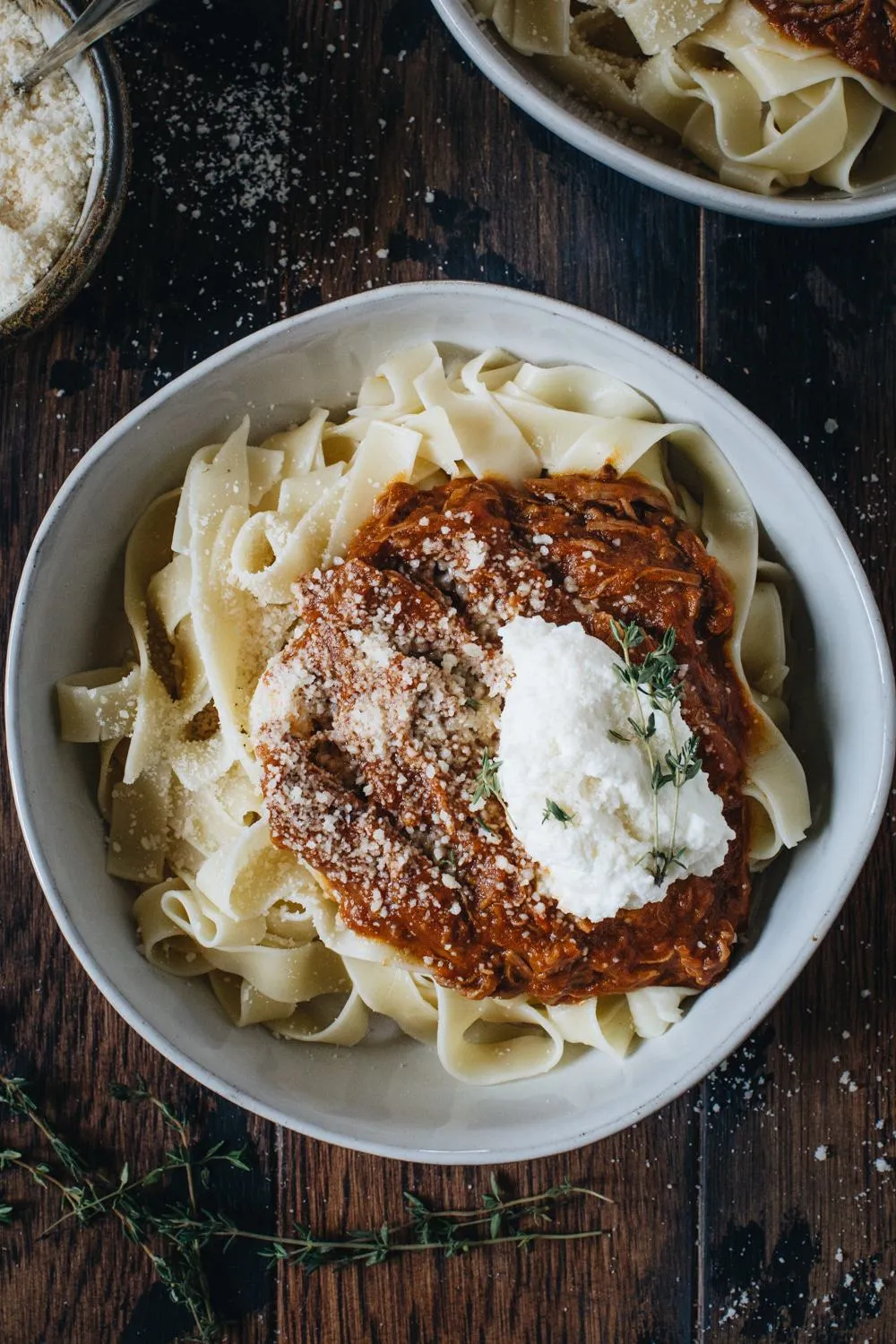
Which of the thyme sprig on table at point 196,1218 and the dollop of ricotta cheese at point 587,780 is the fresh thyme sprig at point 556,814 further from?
the thyme sprig on table at point 196,1218

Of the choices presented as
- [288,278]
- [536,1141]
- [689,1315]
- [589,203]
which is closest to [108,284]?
[288,278]

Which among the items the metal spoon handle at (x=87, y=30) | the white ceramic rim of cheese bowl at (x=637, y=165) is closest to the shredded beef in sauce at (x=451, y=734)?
the white ceramic rim of cheese bowl at (x=637, y=165)

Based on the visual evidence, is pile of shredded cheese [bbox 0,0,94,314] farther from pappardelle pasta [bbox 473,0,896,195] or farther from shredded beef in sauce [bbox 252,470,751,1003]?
shredded beef in sauce [bbox 252,470,751,1003]

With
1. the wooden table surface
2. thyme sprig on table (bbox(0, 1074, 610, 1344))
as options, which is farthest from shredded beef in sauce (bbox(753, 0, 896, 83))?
thyme sprig on table (bbox(0, 1074, 610, 1344))

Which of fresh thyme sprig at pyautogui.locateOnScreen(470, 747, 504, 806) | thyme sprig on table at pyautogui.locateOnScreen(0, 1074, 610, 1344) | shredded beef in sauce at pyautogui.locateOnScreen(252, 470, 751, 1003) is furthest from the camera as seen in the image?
thyme sprig on table at pyautogui.locateOnScreen(0, 1074, 610, 1344)

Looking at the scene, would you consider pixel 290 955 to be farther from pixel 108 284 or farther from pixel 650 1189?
pixel 108 284
